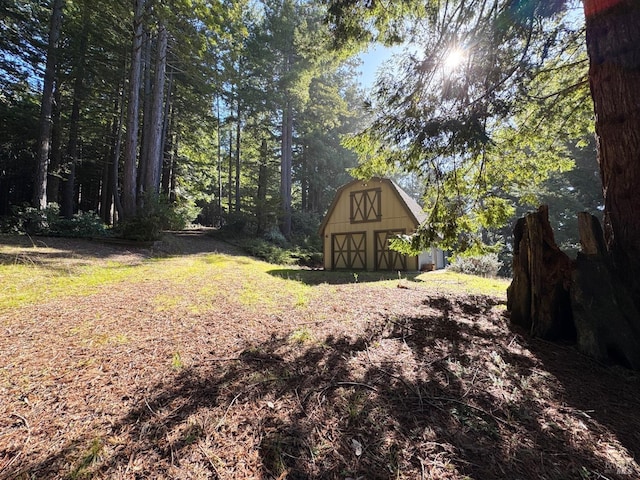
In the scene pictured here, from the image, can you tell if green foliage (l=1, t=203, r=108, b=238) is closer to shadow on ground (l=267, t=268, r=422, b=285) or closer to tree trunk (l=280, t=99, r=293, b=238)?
shadow on ground (l=267, t=268, r=422, b=285)

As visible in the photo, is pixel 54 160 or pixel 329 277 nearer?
pixel 329 277

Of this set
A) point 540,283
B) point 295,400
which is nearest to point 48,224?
point 295,400

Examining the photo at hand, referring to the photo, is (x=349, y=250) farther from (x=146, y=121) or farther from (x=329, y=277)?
(x=146, y=121)

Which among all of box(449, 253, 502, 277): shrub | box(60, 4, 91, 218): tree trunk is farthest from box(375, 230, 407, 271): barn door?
box(60, 4, 91, 218): tree trunk

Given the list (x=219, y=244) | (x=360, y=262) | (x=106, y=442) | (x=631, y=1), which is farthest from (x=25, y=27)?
(x=631, y=1)

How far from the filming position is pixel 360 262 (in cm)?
1397

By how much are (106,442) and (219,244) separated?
568 inches

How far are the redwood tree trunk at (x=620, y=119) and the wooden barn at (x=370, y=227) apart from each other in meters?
9.12

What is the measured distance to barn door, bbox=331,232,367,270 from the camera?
548 inches

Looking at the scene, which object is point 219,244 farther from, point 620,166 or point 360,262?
point 620,166

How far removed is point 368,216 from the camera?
45.2 feet

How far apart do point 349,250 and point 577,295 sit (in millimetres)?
11375

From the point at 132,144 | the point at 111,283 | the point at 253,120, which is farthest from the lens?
the point at 253,120

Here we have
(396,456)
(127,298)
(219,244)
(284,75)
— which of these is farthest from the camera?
(284,75)
